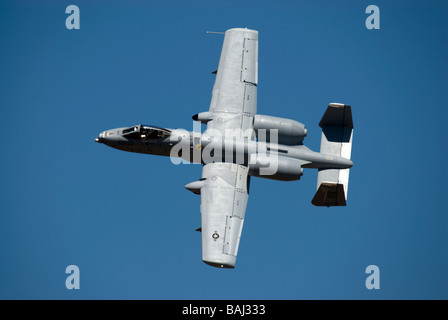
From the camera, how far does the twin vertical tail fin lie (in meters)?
39.8

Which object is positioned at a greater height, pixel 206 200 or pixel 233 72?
pixel 233 72

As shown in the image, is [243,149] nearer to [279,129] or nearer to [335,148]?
[279,129]

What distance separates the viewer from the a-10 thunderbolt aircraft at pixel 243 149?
39.5 meters

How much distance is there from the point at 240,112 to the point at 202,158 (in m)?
3.36

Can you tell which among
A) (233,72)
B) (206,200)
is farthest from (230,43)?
(206,200)

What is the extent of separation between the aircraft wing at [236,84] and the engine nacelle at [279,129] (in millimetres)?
845

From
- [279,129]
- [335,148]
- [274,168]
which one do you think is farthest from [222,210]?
[335,148]

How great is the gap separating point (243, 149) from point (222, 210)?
351cm

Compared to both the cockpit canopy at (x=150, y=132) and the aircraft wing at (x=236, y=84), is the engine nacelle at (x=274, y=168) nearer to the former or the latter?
the aircraft wing at (x=236, y=84)

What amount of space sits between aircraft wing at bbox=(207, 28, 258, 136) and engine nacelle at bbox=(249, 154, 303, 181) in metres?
2.07

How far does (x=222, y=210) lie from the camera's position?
38.6m

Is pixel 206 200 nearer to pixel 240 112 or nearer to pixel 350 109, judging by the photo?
pixel 240 112

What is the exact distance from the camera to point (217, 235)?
37688 millimetres

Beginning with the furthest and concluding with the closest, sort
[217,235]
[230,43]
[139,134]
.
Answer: [230,43]
[139,134]
[217,235]
